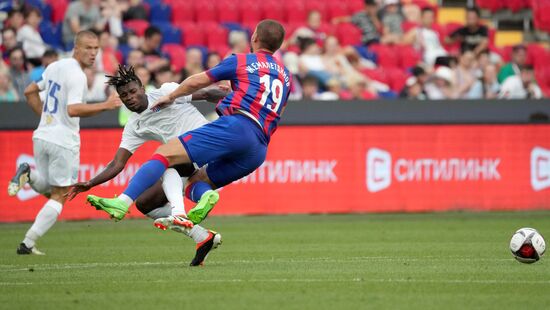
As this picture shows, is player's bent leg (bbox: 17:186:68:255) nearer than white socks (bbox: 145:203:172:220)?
No

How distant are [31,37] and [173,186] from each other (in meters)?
9.40

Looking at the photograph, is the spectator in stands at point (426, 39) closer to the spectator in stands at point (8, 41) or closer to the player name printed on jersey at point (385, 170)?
the player name printed on jersey at point (385, 170)

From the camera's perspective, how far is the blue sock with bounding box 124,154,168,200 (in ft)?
31.6

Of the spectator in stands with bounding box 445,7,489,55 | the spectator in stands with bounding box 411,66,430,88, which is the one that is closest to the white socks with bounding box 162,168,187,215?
the spectator in stands with bounding box 411,66,430,88

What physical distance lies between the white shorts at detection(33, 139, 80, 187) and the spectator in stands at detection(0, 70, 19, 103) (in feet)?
17.9

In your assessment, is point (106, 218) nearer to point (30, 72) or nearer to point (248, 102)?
point (30, 72)

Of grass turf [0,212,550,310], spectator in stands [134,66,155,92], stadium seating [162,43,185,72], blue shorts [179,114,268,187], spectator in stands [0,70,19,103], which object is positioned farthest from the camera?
stadium seating [162,43,185,72]

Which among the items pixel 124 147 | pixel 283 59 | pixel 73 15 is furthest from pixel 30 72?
pixel 124 147

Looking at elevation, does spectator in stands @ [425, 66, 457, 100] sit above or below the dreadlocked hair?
below

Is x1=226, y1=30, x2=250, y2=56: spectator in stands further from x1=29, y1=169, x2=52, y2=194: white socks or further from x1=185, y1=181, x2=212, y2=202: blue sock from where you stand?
x1=185, y1=181, x2=212, y2=202: blue sock

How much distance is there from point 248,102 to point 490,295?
2832 millimetres

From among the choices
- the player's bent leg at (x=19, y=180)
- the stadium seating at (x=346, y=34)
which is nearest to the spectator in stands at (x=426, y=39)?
the stadium seating at (x=346, y=34)

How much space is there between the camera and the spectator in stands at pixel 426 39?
72.4 ft

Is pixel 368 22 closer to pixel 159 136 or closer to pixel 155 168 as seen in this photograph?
pixel 159 136
